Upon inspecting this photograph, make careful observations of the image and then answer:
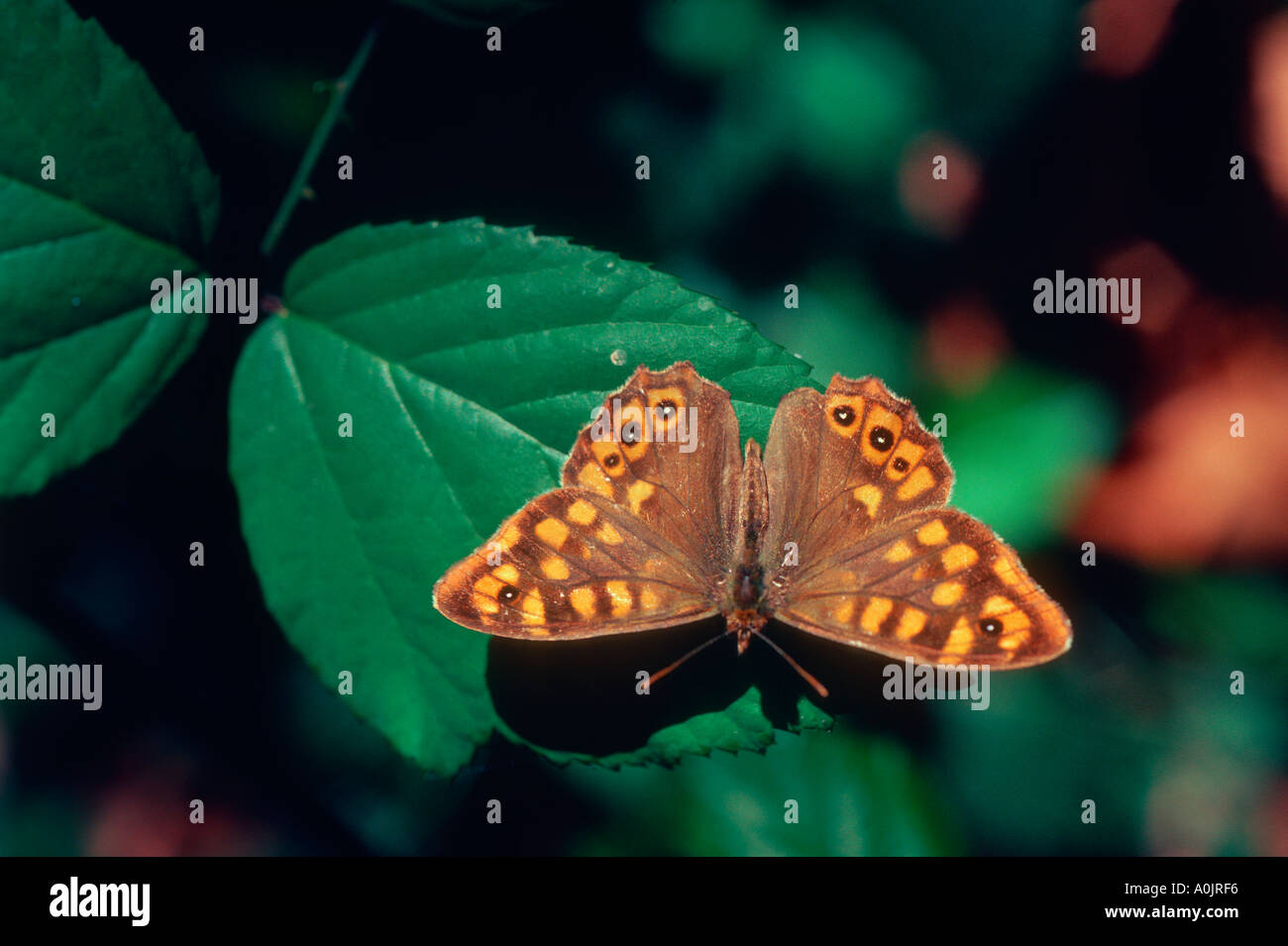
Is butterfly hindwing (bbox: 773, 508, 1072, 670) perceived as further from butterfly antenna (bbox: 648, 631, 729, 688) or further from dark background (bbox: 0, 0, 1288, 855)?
dark background (bbox: 0, 0, 1288, 855)

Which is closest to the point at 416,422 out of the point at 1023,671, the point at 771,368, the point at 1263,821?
the point at 771,368

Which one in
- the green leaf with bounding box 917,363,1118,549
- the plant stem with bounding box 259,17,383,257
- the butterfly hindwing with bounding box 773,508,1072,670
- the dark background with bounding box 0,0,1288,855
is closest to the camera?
the butterfly hindwing with bounding box 773,508,1072,670

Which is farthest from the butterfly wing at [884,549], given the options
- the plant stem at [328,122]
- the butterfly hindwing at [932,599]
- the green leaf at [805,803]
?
the plant stem at [328,122]

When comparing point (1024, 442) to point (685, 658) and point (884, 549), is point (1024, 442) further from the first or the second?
point (685, 658)

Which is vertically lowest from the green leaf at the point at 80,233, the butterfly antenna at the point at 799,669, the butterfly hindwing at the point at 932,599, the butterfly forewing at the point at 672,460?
the butterfly antenna at the point at 799,669

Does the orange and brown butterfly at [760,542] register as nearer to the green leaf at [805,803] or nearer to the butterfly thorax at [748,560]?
the butterfly thorax at [748,560]

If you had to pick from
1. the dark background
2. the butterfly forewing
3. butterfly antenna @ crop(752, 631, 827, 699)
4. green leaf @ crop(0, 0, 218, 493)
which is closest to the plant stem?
green leaf @ crop(0, 0, 218, 493)
